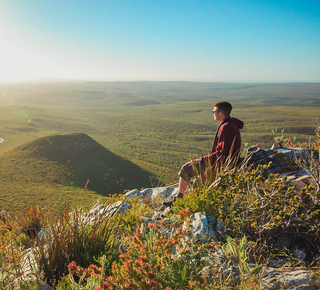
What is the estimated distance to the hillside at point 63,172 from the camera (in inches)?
894

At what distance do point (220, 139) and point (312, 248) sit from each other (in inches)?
88.9

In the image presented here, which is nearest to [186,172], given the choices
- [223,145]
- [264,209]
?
[223,145]

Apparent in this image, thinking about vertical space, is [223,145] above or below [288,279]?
above

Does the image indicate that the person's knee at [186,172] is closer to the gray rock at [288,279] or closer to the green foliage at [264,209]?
the green foliage at [264,209]

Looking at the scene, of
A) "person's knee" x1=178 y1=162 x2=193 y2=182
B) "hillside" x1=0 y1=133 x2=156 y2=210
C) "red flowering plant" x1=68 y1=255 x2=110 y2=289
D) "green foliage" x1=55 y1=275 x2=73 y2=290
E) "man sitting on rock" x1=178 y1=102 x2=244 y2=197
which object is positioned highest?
"man sitting on rock" x1=178 y1=102 x2=244 y2=197

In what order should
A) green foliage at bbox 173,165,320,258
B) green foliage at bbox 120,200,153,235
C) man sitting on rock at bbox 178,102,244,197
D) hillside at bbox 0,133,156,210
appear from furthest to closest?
hillside at bbox 0,133,156,210
man sitting on rock at bbox 178,102,244,197
green foliage at bbox 120,200,153,235
green foliage at bbox 173,165,320,258

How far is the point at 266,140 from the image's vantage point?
63.9 meters

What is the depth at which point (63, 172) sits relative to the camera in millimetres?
27859

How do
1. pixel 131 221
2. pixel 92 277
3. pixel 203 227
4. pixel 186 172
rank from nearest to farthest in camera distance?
pixel 92 277, pixel 203 227, pixel 131 221, pixel 186 172

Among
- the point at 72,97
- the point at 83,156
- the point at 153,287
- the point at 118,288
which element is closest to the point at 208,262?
the point at 153,287

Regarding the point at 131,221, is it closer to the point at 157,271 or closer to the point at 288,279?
the point at 157,271

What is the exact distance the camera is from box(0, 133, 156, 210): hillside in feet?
74.5

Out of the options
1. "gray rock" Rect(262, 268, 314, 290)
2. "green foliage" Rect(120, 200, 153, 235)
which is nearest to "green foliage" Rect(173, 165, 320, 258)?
"gray rock" Rect(262, 268, 314, 290)

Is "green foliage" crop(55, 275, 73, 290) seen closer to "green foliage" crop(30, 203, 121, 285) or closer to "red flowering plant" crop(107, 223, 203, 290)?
"green foliage" crop(30, 203, 121, 285)
